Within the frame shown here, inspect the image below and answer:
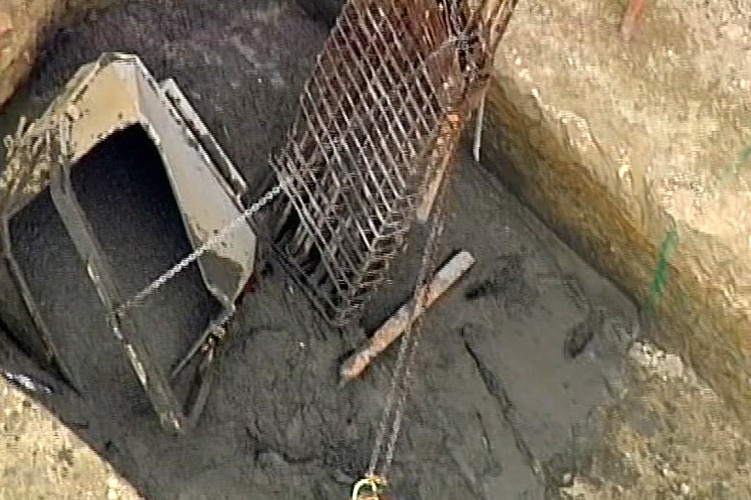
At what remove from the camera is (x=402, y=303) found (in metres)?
1.79

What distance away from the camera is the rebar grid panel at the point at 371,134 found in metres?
1.50

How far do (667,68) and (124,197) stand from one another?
2.38ft

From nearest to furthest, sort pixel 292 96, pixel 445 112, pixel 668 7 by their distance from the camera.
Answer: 1. pixel 445 112
2. pixel 668 7
3. pixel 292 96

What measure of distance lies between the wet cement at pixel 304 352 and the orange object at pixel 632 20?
30 cm

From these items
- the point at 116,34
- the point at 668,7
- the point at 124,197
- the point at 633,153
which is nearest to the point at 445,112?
the point at 633,153

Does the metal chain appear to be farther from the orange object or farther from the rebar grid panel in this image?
the orange object

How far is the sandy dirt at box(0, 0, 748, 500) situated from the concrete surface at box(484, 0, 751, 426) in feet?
0.35

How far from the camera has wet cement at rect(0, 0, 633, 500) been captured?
164cm


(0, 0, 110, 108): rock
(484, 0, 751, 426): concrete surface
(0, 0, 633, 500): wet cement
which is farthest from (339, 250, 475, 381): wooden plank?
(0, 0, 110, 108): rock

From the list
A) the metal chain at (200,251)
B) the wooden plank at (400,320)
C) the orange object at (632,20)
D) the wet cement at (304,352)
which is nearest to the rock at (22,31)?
the wet cement at (304,352)

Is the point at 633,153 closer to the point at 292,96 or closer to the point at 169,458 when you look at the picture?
the point at 292,96

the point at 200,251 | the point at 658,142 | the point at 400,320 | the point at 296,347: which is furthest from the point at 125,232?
the point at 658,142

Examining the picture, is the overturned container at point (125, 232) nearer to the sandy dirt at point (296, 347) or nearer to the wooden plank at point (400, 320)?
the sandy dirt at point (296, 347)

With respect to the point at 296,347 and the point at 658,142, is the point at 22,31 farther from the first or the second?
the point at 658,142
